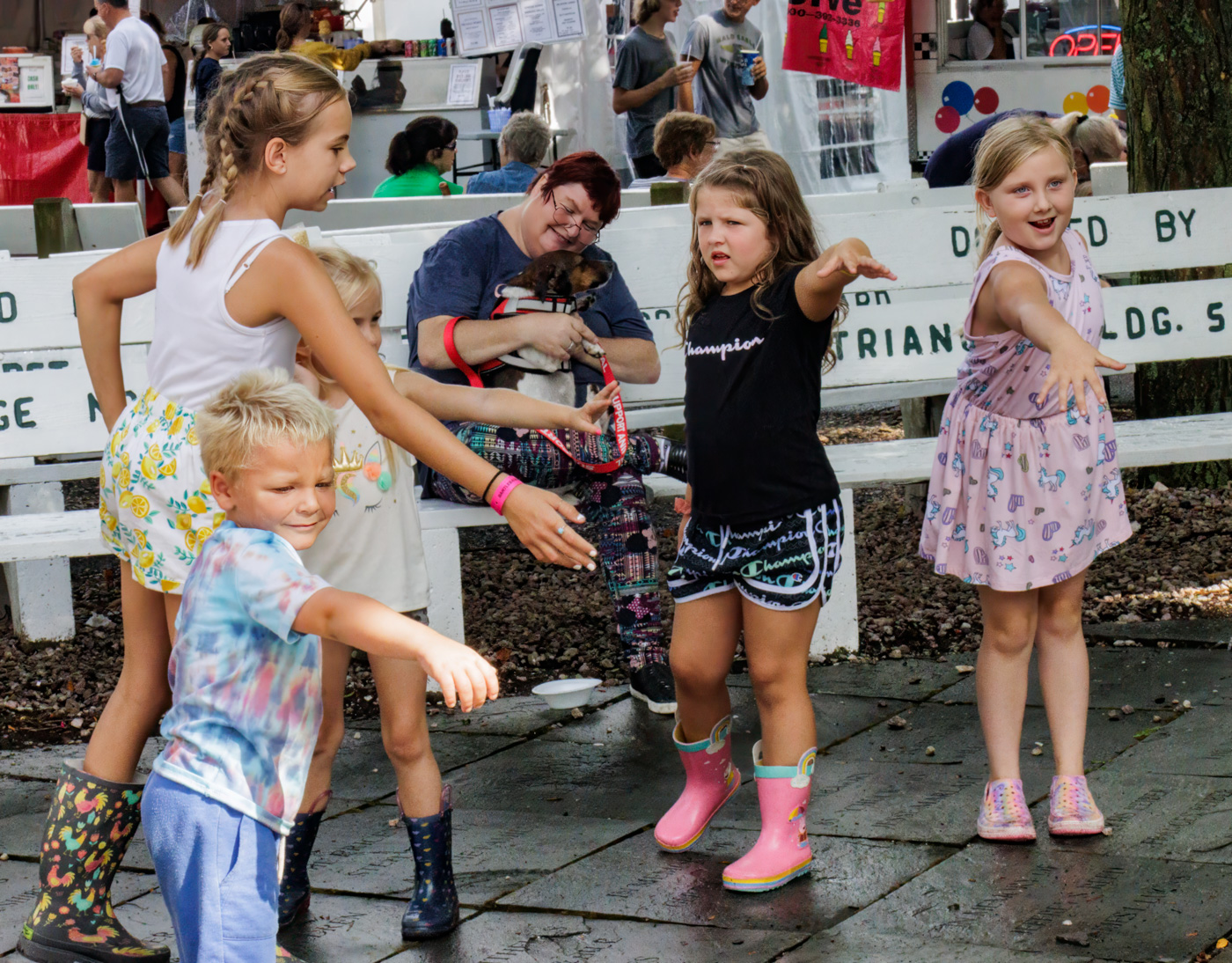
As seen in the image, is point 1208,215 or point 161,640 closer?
point 161,640

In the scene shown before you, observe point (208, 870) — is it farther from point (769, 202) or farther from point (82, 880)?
point (769, 202)

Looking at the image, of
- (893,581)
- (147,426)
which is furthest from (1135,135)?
(147,426)

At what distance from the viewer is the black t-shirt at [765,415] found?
3.29 m

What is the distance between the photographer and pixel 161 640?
308 centimetres

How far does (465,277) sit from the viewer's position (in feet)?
14.8

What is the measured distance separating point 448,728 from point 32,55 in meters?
12.7

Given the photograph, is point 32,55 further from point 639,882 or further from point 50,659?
point 639,882

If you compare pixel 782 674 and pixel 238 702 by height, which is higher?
pixel 238 702

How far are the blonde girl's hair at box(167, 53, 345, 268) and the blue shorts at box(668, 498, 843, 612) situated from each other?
1211 mm

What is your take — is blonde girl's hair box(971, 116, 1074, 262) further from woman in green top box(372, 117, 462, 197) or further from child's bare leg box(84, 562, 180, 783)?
woman in green top box(372, 117, 462, 197)

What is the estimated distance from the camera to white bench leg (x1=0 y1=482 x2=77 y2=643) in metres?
5.41

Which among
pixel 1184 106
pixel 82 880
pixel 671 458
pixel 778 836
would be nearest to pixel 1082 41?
pixel 1184 106

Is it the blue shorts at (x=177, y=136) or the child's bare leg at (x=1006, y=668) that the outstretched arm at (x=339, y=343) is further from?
the blue shorts at (x=177, y=136)

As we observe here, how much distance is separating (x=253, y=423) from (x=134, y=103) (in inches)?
438
